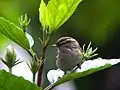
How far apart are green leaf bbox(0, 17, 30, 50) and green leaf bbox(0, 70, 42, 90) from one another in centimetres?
A: 10

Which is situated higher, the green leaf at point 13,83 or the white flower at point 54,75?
the white flower at point 54,75

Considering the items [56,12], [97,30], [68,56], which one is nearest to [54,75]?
[68,56]

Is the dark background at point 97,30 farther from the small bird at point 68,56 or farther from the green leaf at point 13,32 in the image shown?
the green leaf at point 13,32

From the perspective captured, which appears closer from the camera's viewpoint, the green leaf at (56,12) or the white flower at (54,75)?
the green leaf at (56,12)

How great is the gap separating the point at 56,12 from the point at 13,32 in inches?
A: 3.7

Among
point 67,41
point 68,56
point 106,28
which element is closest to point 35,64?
point 68,56

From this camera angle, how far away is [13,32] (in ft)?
3.09

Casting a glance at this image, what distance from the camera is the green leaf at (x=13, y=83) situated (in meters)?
0.87

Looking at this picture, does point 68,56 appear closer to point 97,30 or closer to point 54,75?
point 54,75

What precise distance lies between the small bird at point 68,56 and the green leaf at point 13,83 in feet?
0.63

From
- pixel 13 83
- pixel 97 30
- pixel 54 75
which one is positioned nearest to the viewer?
pixel 13 83

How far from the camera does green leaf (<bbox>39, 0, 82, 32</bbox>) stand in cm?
95

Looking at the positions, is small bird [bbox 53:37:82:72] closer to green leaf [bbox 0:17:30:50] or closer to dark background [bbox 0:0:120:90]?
green leaf [bbox 0:17:30:50]

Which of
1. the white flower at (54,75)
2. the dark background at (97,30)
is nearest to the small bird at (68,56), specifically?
the white flower at (54,75)
